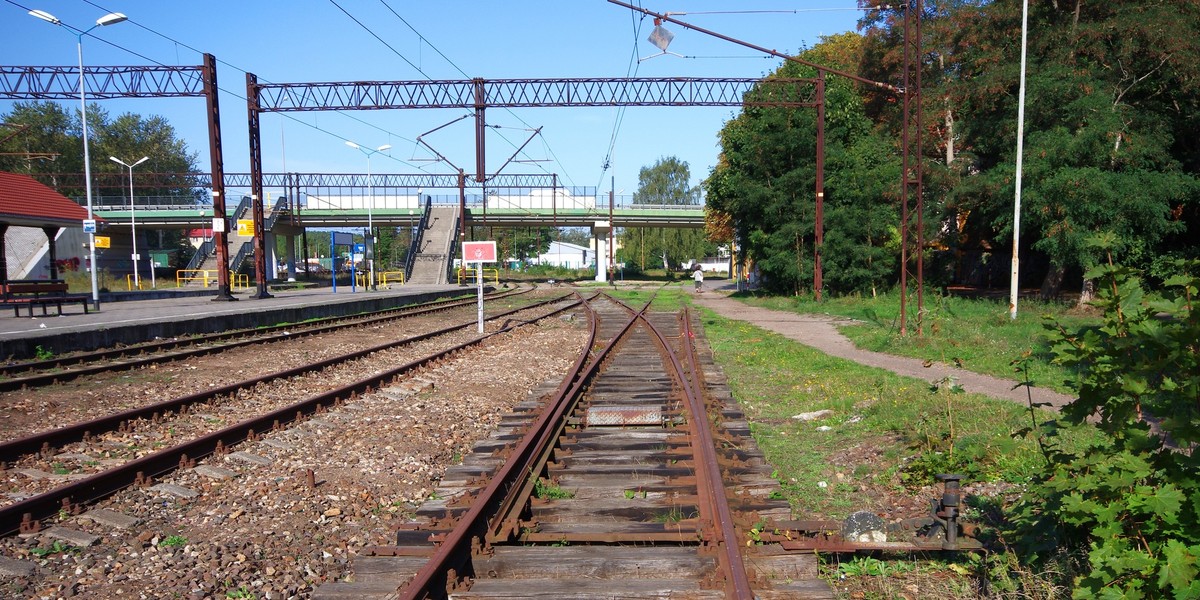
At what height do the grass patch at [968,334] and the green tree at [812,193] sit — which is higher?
the green tree at [812,193]

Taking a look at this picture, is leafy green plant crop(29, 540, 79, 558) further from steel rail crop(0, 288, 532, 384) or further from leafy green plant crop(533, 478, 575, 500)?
steel rail crop(0, 288, 532, 384)

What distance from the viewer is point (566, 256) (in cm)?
14175

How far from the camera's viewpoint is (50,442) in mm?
8039

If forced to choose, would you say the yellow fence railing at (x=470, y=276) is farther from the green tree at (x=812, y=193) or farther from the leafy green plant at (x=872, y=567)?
the leafy green plant at (x=872, y=567)

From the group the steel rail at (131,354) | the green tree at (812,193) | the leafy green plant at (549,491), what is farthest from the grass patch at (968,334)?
the steel rail at (131,354)

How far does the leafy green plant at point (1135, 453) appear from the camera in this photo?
352cm

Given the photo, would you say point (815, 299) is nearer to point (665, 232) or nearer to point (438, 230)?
point (438, 230)

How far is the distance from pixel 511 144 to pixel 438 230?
84.0 ft

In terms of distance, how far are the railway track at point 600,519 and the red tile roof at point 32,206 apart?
1018 inches

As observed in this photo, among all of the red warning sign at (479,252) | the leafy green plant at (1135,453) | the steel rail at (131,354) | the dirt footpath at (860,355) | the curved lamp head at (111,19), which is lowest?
the dirt footpath at (860,355)

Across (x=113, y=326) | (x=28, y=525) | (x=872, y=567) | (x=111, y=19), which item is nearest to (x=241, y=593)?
(x=28, y=525)

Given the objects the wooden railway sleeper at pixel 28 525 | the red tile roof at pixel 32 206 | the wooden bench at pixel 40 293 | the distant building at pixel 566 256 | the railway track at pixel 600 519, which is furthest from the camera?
the distant building at pixel 566 256

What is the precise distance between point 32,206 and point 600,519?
31091 mm

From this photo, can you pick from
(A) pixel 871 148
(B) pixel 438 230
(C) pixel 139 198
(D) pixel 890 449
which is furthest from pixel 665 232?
(D) pixel 890 449
